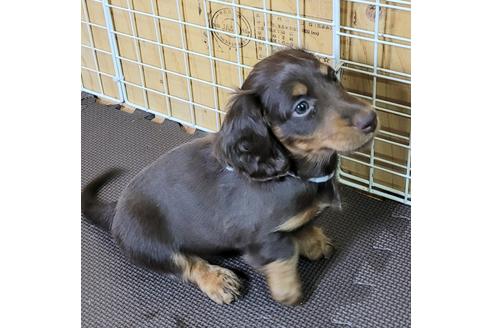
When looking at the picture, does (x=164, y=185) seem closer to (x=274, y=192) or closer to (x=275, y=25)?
(x=274, y=192)

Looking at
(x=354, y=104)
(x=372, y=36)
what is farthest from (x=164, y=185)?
(x=372, y=36)

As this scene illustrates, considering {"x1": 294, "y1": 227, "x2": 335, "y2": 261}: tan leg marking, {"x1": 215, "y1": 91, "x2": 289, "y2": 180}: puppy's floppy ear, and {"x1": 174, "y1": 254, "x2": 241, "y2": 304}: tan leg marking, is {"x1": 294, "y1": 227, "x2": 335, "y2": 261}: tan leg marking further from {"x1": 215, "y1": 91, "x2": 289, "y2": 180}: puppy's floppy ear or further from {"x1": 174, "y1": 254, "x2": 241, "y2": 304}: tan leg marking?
{"x1": 215, "y1": 91, "x2": 289, "y2": 180}: puppy's floppy ear

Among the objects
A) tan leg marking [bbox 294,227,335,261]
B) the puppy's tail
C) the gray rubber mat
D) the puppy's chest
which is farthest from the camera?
the puppy's tail

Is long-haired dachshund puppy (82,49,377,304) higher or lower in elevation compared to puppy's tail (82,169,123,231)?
higher

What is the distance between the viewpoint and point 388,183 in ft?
6.85

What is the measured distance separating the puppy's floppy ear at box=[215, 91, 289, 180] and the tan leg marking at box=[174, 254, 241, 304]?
406mm

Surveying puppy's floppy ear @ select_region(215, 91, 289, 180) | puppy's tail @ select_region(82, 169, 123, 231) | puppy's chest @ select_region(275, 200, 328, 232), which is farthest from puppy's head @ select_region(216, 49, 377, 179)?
puppy's tail @ select_region(82, 169, 123, 231)

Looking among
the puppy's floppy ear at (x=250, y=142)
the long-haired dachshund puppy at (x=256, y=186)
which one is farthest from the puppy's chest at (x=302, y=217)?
the puppy's floppy ear at (x=250, y=142)

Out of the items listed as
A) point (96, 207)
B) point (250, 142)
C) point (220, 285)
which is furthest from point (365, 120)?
point (96, 207)

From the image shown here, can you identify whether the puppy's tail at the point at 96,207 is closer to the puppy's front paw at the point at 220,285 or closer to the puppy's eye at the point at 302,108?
the puppy's front paw at the point at 220,285

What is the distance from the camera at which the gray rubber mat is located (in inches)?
67.5

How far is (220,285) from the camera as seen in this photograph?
5.79 feet

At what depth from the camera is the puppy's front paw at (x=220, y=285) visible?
5.77 ft

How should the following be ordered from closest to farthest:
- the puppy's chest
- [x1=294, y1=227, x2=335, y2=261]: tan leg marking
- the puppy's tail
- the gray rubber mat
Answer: the puppy's chest
the gray rubber mat
[x1=294, y1=227, x2=335, y2=261]: tan leg marking
the puppy's tail
